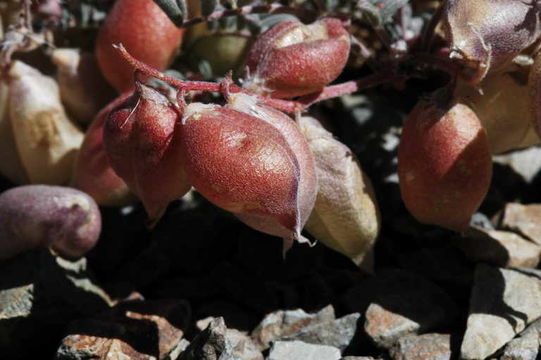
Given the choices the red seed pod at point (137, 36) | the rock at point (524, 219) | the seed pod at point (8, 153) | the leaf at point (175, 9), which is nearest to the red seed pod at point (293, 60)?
the leaf at point (175, 9)

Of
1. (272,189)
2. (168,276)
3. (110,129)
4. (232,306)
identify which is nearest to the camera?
(272,189)

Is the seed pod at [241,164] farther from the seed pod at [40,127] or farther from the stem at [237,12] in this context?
the seed pod at [40,127]

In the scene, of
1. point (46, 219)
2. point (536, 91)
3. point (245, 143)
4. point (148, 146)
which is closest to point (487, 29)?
point (536, 91)

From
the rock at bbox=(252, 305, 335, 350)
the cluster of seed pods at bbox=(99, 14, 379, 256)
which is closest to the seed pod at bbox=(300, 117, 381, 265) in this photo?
the cluster of seed pods at bbox=(99, 14, 379, 256)

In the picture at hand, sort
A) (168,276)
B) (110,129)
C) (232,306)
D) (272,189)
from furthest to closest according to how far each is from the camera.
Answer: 1. (168,276)
2. (232,306)
3. (110,129)
4. (272,189)

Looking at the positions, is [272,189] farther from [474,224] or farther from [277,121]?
[474,224]

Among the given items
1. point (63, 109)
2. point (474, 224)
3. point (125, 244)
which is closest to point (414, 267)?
point (474, 224)
